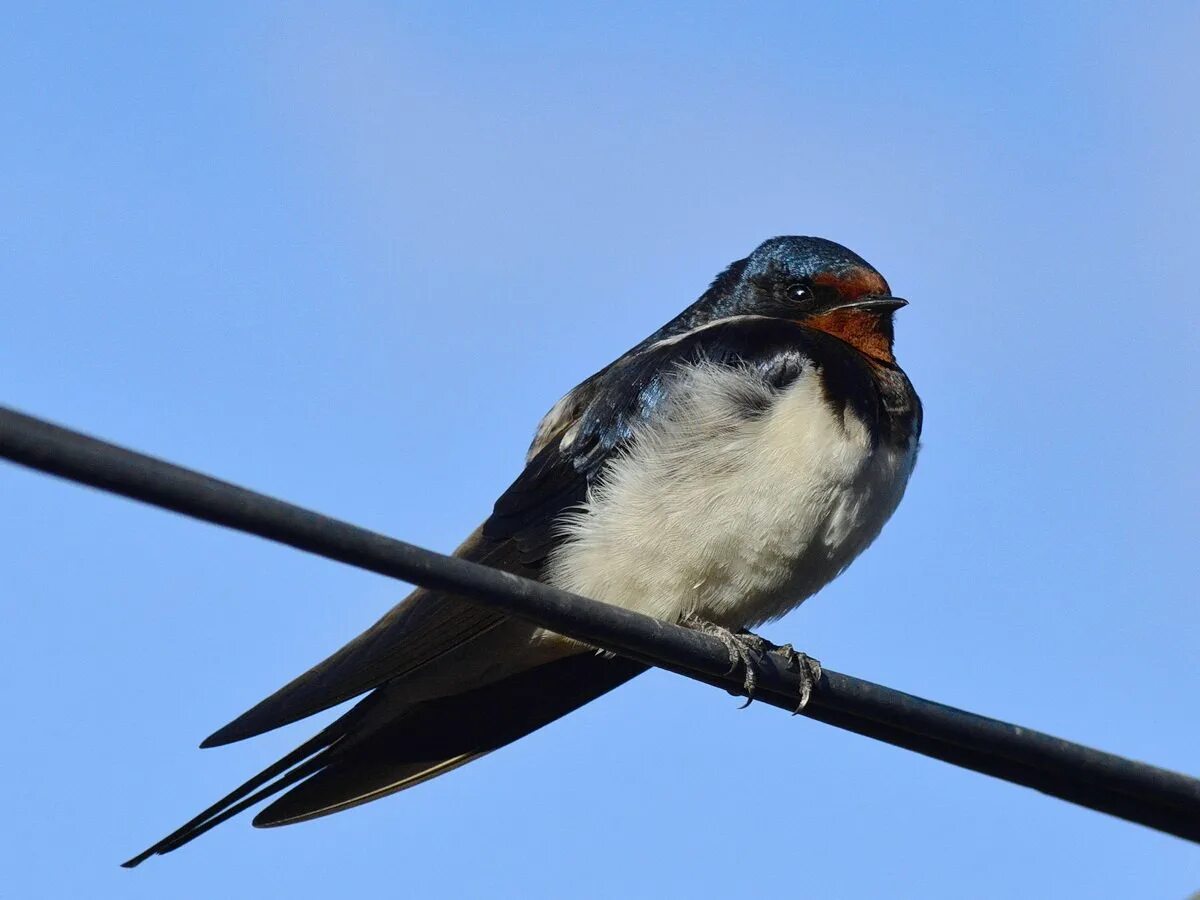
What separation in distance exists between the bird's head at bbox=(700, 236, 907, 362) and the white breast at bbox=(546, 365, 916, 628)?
578 mm

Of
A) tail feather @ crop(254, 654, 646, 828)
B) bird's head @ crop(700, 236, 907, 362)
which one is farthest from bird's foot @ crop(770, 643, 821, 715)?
bird's head @ crop(700, 236, 907, 362)

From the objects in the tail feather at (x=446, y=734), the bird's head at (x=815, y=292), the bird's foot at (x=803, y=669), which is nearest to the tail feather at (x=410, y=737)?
the tail feather at (x=446, y=734)

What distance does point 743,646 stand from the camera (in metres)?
3.70

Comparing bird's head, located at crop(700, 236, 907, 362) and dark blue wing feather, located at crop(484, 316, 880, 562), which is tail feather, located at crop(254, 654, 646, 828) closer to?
dark blue wing feather, located at crop(484, 316, 880, 562)

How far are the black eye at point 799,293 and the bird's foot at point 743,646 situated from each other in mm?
1112

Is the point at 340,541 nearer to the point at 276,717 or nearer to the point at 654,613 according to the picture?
the point at 276,717

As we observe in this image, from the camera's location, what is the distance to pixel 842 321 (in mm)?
4848

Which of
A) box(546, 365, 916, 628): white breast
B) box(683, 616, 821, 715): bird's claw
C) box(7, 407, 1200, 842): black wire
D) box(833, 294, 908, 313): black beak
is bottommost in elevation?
box(7, 407, 1200, 842): black wire

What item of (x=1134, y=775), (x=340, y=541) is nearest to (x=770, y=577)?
(x=1134, y=775)

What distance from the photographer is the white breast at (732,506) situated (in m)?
4.03

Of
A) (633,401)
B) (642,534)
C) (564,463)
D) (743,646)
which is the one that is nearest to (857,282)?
(633,401)

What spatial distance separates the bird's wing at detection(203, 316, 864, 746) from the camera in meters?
3.92

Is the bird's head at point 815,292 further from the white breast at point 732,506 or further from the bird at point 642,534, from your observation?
the white breast at point 732,506

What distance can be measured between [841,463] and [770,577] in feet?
0.99
